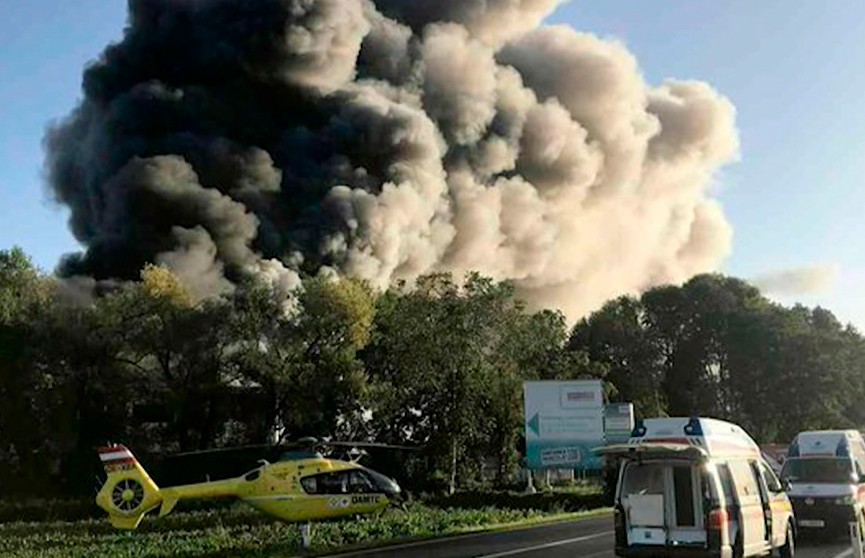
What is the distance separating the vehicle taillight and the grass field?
1033 centimetres

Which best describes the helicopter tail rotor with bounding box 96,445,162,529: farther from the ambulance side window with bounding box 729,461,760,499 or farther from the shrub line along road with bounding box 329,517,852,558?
the ambulance side window with bounding box 729,461,760,499

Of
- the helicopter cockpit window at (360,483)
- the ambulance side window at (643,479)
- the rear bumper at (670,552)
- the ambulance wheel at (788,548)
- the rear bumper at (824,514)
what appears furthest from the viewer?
the helicopter cockpit window at (360,483)

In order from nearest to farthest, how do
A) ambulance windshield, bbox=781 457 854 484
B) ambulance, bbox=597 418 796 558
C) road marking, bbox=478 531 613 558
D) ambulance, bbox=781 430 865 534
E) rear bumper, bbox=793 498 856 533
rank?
ambulance, bbox=597 418 796 558, rear bumper, bbox=793 498 856 533, ambulance, bbox=781 430 865 534, road marking, bbox=478 531 613 558, ambulance windshield, bbox=781 457 854 484

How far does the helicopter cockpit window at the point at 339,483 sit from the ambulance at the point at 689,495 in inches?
506

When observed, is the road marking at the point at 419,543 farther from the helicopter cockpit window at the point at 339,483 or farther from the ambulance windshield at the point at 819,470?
the ambulance windshield at the point at 819,470

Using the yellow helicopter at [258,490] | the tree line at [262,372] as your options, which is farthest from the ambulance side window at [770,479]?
the tree line at [262,372]

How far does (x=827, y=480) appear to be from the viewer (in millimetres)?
19250

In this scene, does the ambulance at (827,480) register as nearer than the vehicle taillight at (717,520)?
No

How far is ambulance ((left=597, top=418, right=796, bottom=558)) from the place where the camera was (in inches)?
541

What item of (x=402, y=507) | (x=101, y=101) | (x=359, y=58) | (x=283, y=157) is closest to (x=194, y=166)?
(x=283, y=157)

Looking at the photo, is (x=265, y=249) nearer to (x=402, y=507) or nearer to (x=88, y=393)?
(x=88, y=393)

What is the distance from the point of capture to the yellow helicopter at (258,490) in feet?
82.3

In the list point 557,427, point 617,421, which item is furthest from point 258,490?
point 617,421

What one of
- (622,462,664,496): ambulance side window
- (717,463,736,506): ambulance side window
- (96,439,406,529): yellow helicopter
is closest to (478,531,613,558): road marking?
(622,462,664,496): ambulance side window
